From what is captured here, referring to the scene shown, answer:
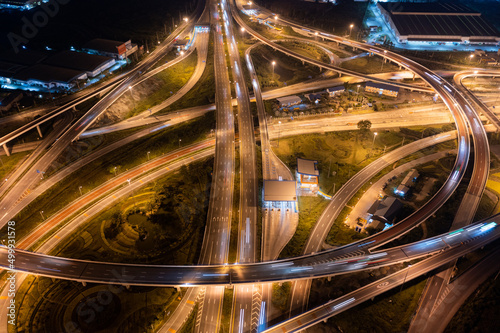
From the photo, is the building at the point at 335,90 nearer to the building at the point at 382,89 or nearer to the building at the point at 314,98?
the building at the point at 314,98

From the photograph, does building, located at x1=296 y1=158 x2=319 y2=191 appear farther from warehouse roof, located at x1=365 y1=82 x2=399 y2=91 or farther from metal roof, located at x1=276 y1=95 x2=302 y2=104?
warehouse roof, located at x1=365 y1=82 x2=399 y2=91

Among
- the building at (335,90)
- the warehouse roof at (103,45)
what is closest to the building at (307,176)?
the building at (335,90)

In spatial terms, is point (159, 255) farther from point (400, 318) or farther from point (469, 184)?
point (469, 184)

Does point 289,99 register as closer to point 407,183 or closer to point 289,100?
point 289,100

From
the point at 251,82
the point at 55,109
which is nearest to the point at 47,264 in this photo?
the point at 55,109

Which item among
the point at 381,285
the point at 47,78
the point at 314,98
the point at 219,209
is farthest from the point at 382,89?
the point at 47,78

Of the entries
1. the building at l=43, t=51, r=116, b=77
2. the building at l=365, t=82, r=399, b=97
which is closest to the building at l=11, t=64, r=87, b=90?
the building at l=43, t=51, r=116, b=77
